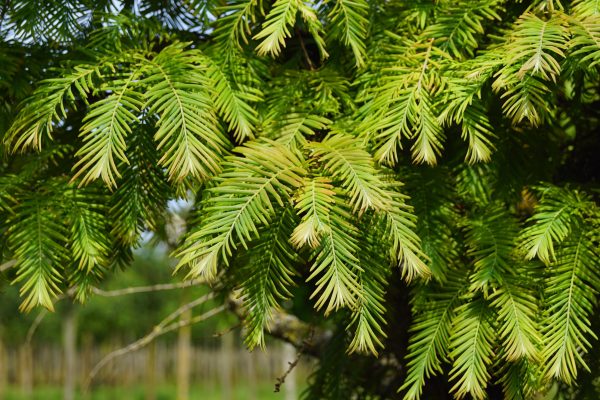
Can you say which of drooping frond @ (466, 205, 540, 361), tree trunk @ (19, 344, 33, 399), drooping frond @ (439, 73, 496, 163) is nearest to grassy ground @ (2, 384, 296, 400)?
tree trunk @ (19, 344, 33, 399)

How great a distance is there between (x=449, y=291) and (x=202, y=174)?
80 centimetres

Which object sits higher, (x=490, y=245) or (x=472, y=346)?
(x=490, y=245)

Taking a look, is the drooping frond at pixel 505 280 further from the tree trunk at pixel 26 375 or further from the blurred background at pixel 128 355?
the tree trunk at pixel 26 375

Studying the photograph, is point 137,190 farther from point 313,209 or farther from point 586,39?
point 586,39

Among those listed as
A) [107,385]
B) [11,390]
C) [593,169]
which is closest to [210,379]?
[107,385]

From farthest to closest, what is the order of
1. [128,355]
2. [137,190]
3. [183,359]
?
[128,355]
[183,359]
[137,190]

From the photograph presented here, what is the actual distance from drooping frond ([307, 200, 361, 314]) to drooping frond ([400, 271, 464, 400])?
332mm

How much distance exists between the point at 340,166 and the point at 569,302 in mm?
673

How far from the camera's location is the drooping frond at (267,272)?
170 cm

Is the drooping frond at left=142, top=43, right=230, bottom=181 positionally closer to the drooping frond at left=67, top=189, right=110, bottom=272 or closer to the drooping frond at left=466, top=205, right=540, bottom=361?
the drooping frond at left=67, top=189, right=110, bottom=272

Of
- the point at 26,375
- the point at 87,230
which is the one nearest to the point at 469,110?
the point at 87,230

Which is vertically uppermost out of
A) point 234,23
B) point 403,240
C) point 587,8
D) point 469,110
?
point 234,23

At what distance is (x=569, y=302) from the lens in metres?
1.77

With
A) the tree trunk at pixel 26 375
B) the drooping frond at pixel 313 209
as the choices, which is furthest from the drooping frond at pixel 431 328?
the tree trunk at pixel 26 375
